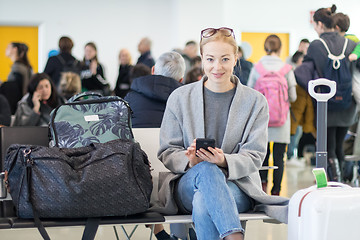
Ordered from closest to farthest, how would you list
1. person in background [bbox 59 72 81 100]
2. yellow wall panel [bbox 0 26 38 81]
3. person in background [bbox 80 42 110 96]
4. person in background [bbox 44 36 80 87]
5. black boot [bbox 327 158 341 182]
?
black boot [bbox 327 158 341 182]
person in background [bbox 59 72 81 100]
person in background [bbox 44 36 80 87]
person in background [bbox 80 42 110 96]
yellow wall panel [bbox 0 26 38 81]

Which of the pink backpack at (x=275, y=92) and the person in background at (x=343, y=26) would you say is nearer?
the pink backpack at (x=275, y=92)

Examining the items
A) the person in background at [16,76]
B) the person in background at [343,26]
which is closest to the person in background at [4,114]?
the person in background at [16,76]

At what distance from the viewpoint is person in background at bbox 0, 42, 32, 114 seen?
7.63 metres

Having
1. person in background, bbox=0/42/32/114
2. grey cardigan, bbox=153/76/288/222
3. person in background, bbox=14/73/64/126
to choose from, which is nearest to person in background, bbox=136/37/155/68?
person in background, bbox=0/42/32/114

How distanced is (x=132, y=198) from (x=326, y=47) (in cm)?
355

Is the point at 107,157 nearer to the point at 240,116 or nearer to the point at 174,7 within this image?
the point at 240,116

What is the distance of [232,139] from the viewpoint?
3.03 metres

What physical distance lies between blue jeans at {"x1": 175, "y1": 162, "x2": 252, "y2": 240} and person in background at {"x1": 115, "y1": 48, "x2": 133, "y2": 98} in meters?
6.08

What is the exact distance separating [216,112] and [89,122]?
2.08 feet

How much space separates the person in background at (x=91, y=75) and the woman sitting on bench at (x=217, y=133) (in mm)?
5839

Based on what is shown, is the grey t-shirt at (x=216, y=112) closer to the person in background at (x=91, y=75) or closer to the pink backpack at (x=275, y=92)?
the pink backpack at (x=275, y=92)

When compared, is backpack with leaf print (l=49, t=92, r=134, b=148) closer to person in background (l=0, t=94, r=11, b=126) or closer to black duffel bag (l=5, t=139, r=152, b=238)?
black duffel bag (l=5, t=139, r=152, b=238)

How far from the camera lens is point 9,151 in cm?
279

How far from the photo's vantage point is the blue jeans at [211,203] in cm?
258
